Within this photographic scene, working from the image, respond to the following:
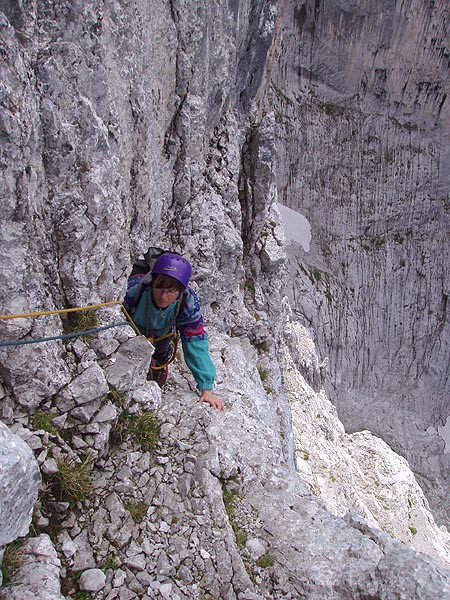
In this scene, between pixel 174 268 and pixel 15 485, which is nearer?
pixel 15 485

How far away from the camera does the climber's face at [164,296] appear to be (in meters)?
5.29

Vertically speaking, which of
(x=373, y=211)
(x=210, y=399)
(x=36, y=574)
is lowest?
(x=373, y=211)

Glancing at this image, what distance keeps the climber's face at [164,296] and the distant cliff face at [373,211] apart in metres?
25.9

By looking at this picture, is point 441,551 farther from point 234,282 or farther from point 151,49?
point 151,49

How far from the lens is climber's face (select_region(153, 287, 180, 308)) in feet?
17.4

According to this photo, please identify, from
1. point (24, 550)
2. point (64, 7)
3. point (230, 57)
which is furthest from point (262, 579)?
point (230, 57)

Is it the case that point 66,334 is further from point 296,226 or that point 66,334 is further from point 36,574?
point 296,226

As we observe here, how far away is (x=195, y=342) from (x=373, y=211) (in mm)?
31796

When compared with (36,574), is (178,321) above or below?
above

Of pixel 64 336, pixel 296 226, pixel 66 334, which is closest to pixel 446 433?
pixel 296 226

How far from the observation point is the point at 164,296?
5.32 m

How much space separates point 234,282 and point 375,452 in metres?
14.2

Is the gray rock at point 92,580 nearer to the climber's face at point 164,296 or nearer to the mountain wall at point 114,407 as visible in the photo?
the mountain wall at point 114,407

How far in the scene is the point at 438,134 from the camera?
3319 centimetres
